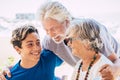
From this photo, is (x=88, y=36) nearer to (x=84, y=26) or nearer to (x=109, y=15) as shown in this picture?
(x=84, y=26)

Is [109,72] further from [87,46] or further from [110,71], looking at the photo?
[87,46]

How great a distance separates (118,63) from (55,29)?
16.5 inches

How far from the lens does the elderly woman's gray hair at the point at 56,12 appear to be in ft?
4.39

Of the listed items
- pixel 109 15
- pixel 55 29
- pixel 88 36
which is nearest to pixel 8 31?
pixel 55 29

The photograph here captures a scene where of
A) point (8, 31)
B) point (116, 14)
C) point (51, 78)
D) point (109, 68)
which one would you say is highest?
point (116, 14)

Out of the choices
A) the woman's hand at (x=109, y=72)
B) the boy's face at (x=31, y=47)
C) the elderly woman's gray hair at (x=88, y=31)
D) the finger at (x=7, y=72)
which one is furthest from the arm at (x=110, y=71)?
Result: the finger at (x=7, y=72)

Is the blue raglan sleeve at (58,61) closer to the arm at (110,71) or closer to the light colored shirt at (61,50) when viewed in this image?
the light colored shirt at (61,50)

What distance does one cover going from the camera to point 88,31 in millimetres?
1234

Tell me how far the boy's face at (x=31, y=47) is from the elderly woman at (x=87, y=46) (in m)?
0.22

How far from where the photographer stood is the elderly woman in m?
1.24

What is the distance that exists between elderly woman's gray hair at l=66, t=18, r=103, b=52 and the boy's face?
0.83 feet

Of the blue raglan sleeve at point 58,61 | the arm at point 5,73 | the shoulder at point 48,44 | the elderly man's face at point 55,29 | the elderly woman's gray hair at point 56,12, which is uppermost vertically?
the elderly woman's gray hair at point 56,12

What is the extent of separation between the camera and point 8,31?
1491 millimetres

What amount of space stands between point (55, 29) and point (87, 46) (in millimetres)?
235
